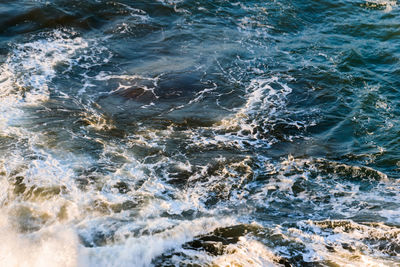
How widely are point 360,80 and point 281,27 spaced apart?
3.74 meters

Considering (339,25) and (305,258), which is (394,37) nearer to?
(339,25)

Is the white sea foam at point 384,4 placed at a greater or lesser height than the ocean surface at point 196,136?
greater

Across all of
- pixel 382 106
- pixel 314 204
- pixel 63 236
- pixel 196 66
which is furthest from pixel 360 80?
pixel 63 236

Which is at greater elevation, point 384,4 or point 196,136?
point 384,4

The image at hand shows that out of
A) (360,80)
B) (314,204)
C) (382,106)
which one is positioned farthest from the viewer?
(360,80)

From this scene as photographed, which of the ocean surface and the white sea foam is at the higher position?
the white sea foam

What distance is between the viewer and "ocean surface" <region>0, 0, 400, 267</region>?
608 centimetres

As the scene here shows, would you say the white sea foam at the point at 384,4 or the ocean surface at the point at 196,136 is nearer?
the ocean surface at the point at 196,136

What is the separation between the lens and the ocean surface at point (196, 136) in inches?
239

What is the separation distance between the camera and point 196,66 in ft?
36.7

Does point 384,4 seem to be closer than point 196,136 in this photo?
No

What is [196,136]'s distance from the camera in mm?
8609

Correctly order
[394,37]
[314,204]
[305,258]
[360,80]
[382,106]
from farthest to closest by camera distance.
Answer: [394,37] < [360,80] < [382,106] < [314,204] < [305,258]

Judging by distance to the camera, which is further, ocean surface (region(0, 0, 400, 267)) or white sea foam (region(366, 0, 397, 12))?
white sea foam (region(366, 0, 397, 12))
